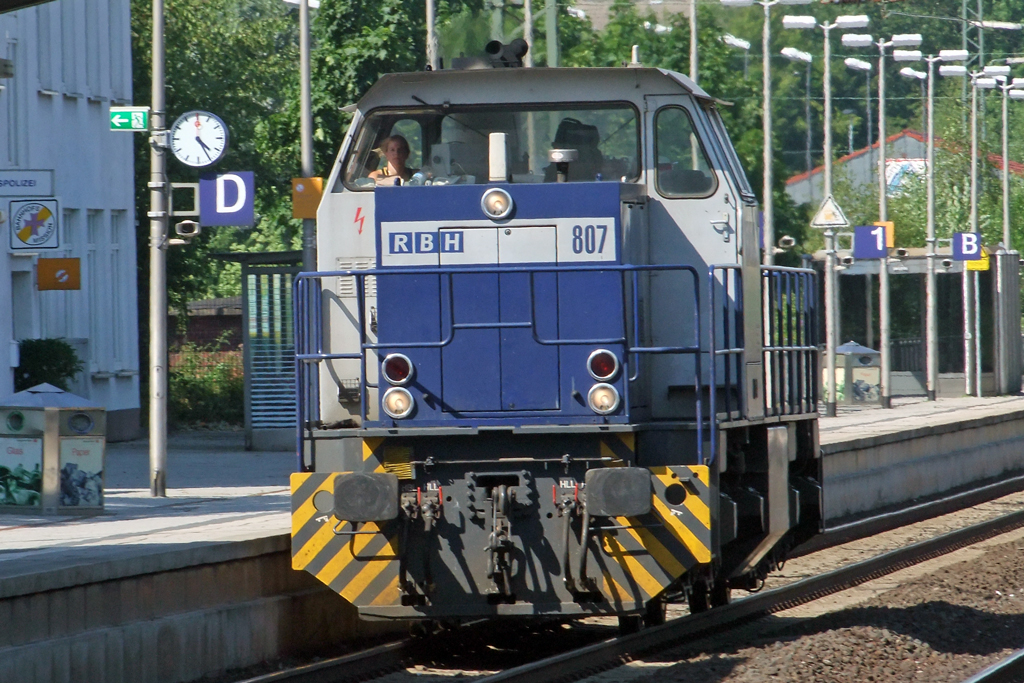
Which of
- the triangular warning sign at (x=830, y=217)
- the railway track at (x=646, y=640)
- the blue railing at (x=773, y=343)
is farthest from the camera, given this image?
the triangular warning sign at (x=830, y=217)

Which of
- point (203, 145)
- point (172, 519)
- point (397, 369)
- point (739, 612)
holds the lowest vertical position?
point (739, 612)

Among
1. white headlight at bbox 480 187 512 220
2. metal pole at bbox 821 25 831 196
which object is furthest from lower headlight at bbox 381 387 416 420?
metal pole at bbox 821 25 831 196

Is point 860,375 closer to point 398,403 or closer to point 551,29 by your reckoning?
point 551,29

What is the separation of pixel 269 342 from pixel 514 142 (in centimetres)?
1124

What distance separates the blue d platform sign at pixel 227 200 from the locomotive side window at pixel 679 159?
7.70 meters

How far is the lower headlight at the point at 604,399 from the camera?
8.62m

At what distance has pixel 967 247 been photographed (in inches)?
1201

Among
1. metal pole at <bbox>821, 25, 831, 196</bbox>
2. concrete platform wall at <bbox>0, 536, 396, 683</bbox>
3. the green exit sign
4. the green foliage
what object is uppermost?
metal pole at <bbox>821, 25, 831, 196</bbox>

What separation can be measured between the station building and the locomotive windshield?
40.3 feet

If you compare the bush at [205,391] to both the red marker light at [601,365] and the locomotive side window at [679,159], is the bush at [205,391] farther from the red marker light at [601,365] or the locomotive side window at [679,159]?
the red marker light at [601,365]

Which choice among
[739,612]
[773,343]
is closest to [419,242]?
[773,343]

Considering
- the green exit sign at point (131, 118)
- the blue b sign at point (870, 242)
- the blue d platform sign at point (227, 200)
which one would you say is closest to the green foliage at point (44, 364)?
the blue d platform sign at point (227, 200)

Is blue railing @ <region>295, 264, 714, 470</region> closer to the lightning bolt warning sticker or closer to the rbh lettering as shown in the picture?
the rbh lettering

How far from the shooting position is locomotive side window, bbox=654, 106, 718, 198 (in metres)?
9.56
